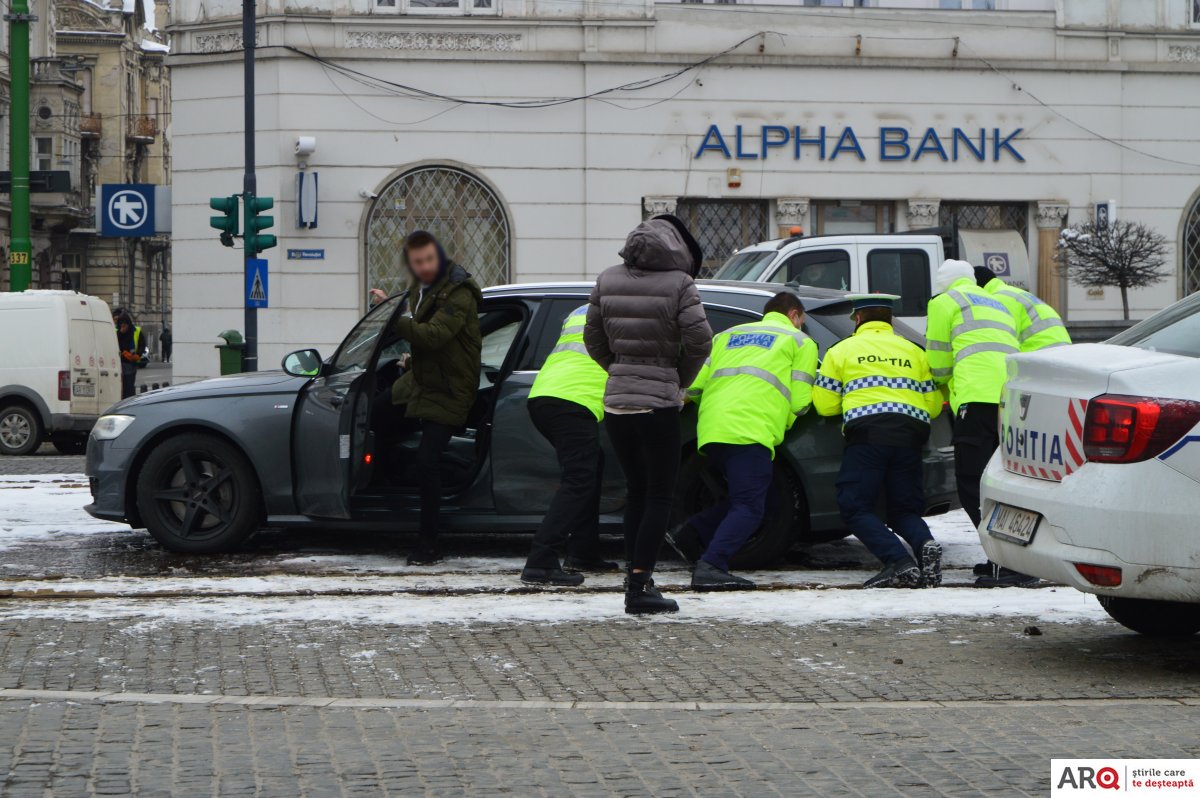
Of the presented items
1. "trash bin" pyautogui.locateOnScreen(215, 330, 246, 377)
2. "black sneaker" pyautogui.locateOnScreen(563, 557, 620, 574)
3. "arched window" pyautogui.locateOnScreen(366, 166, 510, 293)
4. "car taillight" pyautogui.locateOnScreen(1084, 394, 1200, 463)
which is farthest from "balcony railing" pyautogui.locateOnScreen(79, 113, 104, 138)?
"car taillight" pyautogui.locateOnScreen(1084, 394, 1200, 463)

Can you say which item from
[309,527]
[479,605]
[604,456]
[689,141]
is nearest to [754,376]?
[604,456]

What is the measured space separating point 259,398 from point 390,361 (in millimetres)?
788

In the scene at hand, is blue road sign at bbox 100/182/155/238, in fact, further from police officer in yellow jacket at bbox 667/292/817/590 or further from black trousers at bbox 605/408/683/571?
black trousers at bbox 605/408/683/571

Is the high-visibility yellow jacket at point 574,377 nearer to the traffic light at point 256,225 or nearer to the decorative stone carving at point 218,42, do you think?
the traffic light at point 256,225

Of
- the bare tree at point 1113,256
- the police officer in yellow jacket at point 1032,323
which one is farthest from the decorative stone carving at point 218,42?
the police officer in yellow jacket at point 1032,323

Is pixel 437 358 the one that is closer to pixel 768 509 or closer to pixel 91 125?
pixel 768 509

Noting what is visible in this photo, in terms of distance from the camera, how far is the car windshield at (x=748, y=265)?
16297 millimetres

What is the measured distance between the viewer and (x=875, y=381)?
347 inches

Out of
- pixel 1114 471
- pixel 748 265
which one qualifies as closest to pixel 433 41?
pixel 748 265

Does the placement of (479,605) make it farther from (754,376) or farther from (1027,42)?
(1027,42)

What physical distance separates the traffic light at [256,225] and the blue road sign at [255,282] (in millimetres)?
182

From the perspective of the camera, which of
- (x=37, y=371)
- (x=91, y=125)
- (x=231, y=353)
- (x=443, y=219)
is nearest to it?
(x=37, y=371)

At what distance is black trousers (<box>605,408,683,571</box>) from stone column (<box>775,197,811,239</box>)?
62.6ft

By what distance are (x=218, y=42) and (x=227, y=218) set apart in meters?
4.67
